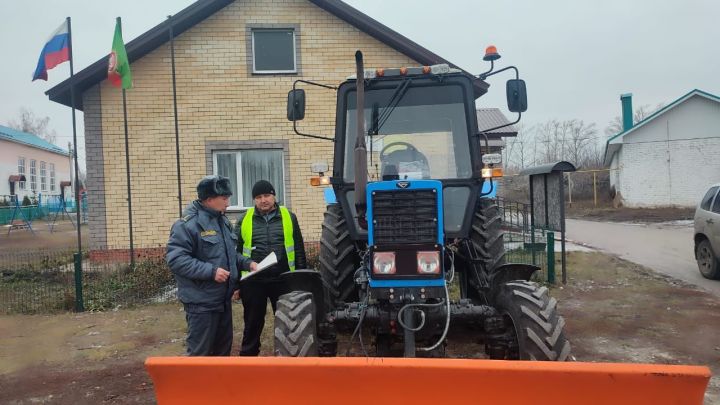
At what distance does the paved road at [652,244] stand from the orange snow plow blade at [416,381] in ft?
23.0

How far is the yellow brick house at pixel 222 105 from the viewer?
10359mm

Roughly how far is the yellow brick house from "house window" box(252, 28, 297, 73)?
21 millimetres

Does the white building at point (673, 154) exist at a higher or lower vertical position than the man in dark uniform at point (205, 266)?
higher

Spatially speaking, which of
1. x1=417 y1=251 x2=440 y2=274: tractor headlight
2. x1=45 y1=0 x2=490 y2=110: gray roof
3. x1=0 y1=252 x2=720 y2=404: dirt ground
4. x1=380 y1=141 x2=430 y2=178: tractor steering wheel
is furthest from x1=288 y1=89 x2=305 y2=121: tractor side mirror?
x1=45 y1=0 x2=490 y2=110: gray roof

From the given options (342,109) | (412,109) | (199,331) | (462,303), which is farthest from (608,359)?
(199,331)

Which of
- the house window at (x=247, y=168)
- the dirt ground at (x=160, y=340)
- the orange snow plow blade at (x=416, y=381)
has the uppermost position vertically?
the house window at (x=247, y=168)

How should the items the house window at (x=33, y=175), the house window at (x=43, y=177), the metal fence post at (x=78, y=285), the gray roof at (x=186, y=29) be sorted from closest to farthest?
the metal fence post at (x=78, y=285) → the gray roof at (x=186, y=29) → the house window at (x=33, y=175) → the house window at (x=43, y=177)

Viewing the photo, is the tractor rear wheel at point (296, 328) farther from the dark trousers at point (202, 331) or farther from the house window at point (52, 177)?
the house window at point (52, 177)

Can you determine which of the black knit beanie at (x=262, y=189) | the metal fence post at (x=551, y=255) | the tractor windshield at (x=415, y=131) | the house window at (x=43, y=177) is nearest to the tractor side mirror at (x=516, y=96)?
the tractor windshield at (x=415, y=131)

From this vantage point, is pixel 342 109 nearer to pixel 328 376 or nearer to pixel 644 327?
pixel 328 376

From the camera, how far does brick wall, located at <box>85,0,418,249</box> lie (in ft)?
34.1

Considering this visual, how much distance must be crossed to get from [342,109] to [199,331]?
7.62ft

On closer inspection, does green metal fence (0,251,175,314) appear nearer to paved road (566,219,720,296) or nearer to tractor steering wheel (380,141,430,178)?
tractor steering wheel (380,141,430,178)

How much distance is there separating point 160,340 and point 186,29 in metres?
6.85
